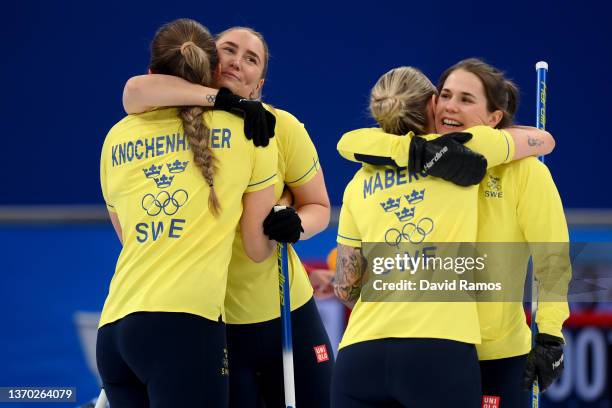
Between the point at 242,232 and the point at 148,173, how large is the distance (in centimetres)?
33

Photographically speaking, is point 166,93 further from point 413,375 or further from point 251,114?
point 413,375

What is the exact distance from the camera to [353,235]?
268 centimetres

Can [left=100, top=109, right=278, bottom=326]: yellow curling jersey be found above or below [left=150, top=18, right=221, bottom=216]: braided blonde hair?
below

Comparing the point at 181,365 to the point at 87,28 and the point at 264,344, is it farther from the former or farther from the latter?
the point at 87,28

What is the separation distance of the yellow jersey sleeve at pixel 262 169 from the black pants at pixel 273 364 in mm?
465

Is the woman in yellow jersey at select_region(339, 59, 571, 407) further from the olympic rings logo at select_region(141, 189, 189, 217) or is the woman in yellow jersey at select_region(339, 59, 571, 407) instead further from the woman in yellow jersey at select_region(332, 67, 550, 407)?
the olympic rings logo at select_region(141, 189, 189, 217)

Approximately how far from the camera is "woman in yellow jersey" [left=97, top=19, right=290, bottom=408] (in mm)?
A: 2422

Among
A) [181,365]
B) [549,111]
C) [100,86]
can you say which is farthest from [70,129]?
[181,365]

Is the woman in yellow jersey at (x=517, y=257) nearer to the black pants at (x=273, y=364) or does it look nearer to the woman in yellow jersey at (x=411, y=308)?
the woman in yellow jersey at (x=411, y=308)

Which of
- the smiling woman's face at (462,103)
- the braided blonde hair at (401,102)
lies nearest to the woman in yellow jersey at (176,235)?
the braided blonde hair at (401,102)

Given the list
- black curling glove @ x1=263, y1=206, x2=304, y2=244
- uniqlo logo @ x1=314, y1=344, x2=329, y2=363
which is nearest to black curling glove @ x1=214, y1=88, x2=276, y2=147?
black curling glove @ x1=263, y1=206, x2=304, y2=244

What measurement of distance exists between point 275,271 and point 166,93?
0.65 metres

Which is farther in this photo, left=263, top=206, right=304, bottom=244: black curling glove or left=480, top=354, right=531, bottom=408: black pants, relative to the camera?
left=263, top=206, right=304, bottom=244: black curling glove

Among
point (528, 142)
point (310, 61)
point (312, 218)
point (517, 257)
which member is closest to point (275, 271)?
point (312, 218)
